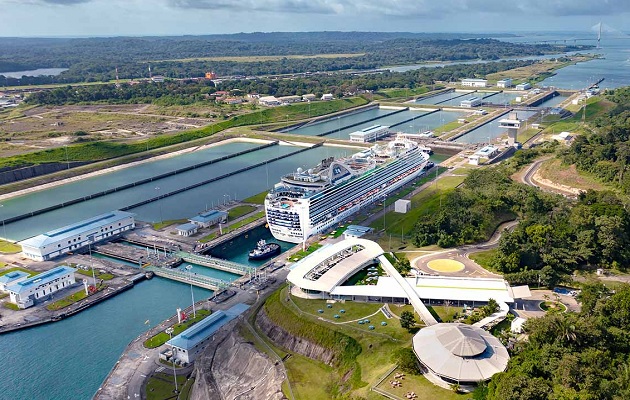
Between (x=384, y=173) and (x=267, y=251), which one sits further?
(x=384, y=173)

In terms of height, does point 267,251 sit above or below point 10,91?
below

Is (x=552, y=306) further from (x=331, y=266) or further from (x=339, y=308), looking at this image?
(x=331, y=266)

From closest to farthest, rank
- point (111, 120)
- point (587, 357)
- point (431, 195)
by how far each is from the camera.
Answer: point (587, 357) < point (431, 195) < point (111, 120)

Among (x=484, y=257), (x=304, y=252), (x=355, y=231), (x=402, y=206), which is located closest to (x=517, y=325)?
(x=484, y=257)

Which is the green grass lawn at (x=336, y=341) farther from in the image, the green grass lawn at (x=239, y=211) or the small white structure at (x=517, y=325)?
the green grass lawn at (x=239, y=211)

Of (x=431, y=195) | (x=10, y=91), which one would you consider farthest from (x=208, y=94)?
(x=431, y=195)

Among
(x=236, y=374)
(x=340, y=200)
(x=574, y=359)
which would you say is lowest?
(x=236, y=374)

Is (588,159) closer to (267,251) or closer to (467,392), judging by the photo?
(267,251)
